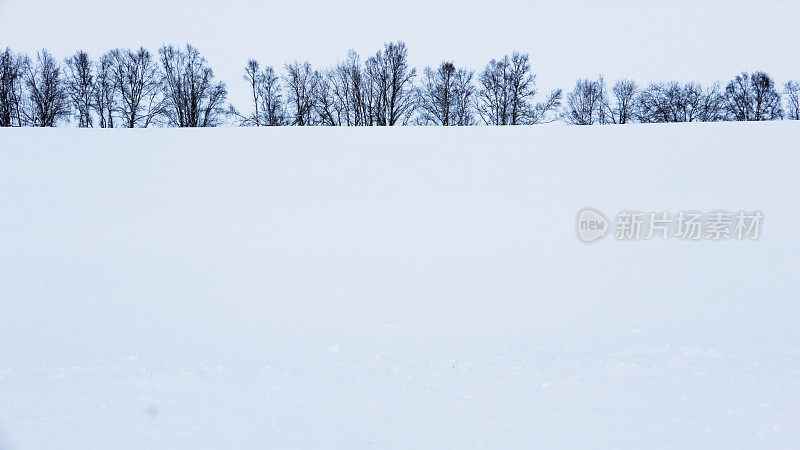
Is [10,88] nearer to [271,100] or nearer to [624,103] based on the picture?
[271,100]

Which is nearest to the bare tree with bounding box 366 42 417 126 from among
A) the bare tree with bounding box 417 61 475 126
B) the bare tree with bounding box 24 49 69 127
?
the bare tree with bounding box 417 61 475 126

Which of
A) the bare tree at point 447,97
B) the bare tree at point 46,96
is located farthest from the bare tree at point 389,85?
the bare tree at point 46,96

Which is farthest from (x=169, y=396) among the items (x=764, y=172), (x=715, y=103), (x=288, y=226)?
(x=715, y=103)

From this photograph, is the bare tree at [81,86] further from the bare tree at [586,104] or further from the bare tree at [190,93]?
the bare tree at [586,104]

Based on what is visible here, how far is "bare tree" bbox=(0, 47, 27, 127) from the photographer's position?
137 feet

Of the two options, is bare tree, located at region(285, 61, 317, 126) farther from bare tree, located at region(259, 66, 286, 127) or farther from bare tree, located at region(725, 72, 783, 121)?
bare tree, located at region(725, 72, 783, 121)

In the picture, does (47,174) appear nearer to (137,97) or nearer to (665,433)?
(665,433)

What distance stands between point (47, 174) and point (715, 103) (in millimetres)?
50663

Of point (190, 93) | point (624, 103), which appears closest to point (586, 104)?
point (624, 103)

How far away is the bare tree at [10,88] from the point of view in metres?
41.8

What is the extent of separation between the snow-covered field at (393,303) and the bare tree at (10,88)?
30.3 meters

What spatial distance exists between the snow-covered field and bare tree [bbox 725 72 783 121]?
3771cm

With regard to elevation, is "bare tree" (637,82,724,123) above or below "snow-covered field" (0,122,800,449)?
above

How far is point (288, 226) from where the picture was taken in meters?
12.2
